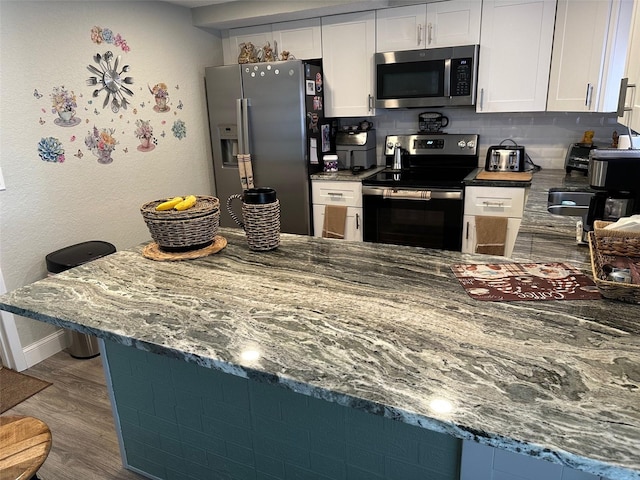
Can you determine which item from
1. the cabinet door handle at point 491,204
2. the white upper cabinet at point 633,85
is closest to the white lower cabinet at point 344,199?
the cabinet door handle at point 491,204

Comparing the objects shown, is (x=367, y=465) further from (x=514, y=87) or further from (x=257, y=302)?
(x=514, y=87)

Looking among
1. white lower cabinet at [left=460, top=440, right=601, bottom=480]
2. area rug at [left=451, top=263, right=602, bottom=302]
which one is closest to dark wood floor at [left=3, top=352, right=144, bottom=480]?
white lower cabinet at [left=460, top=440, right=601, bottom=480]

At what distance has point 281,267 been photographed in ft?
5.30

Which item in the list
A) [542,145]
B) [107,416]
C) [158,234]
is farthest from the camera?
[542,145]

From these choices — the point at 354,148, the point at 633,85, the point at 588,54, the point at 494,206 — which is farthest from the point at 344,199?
the point at 633,85

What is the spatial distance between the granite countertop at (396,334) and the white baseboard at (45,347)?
1642mm

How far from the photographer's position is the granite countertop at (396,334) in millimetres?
803

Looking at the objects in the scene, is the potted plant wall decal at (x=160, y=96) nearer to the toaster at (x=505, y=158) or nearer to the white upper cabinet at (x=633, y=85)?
the toaster at (x=505, y=158)

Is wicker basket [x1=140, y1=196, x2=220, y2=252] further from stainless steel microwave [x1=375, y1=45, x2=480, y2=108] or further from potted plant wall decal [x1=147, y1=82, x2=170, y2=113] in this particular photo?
stainless steel microwave [x1=375, y1=45, x2=480, y2=108]

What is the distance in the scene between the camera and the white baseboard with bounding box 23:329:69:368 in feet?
9.39

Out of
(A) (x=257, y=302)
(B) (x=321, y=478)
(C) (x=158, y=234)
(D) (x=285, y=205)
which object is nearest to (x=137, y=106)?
(D) (x=285, y=205)

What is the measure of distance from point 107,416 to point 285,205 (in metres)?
2.07

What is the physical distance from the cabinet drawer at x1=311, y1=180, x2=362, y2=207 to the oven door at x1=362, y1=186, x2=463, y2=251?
0.24 feet

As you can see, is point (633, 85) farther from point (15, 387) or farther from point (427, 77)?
point (15, 387)
